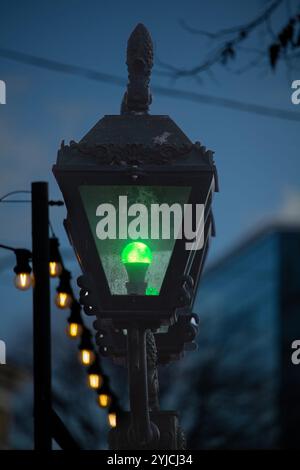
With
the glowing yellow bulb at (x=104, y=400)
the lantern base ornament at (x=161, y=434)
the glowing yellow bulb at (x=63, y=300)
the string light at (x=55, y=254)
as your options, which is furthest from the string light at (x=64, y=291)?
the lantern base ornament at (x=161, y=434)

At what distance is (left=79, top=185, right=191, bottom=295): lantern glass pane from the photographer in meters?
6.52

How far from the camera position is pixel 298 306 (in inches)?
2074

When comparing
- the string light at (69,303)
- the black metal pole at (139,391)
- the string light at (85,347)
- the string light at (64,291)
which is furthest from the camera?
the string light at (85,347)

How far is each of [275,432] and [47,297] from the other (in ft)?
153

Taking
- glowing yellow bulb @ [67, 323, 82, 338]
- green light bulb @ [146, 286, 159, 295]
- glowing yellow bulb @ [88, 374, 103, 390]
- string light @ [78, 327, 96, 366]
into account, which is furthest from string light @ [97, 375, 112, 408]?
green light bulb @ [146, 286, 159, 295]

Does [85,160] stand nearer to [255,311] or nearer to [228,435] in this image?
[228,435]

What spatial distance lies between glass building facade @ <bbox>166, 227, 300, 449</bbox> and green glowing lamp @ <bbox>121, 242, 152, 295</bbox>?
3992 cm

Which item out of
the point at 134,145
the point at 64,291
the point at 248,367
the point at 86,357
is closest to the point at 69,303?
the point at 64,291

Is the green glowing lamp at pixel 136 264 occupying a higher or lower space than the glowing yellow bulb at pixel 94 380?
lower

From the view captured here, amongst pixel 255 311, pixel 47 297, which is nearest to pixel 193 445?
pixel 255 311

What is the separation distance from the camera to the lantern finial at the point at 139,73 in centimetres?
796

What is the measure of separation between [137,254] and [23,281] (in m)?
7.57

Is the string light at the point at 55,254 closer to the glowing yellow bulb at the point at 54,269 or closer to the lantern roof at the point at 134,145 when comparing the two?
the glowing yellow bulb at the point at 54,269

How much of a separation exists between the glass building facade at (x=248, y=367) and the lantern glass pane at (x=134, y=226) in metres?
39.6
